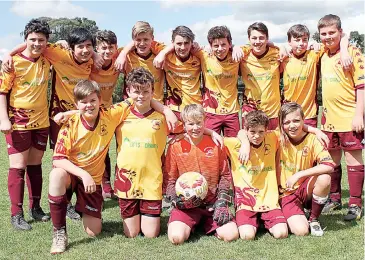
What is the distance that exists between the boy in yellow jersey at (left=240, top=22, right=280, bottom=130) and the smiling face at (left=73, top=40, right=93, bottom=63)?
72.1 inches

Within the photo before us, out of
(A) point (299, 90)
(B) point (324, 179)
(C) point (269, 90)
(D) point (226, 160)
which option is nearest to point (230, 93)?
(C) point (269, 90)

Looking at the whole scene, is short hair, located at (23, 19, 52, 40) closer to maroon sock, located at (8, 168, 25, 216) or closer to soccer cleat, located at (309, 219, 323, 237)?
maroon sock, located at (8, 168, 25, 216)

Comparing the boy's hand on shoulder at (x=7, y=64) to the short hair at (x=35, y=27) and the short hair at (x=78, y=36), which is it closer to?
the short hair at (x=35, y=27)

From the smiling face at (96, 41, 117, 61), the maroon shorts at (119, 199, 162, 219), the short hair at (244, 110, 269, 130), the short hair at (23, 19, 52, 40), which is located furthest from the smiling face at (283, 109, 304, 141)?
the short hair at (23, 19, 52, 40)

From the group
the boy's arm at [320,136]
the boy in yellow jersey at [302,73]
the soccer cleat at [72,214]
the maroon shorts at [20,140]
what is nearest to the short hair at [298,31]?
the boy in yellow jersey at [302,73]

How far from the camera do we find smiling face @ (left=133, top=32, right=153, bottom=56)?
5.40 m

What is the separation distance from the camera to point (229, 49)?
5477 millimetres

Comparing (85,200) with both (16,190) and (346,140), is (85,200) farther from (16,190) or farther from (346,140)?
(346,140)

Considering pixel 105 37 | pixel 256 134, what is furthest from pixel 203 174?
pixel 105 37

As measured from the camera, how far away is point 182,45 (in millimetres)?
5305

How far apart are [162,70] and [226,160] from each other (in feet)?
5.42

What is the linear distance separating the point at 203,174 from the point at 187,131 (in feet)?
1.49

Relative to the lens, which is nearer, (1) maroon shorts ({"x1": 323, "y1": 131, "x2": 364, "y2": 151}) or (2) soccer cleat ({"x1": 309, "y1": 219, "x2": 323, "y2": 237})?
(2) soccer cleat ({"x1": 309, "y1": 219, "x2": 323, "y2": 237})

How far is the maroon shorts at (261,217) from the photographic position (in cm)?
430
